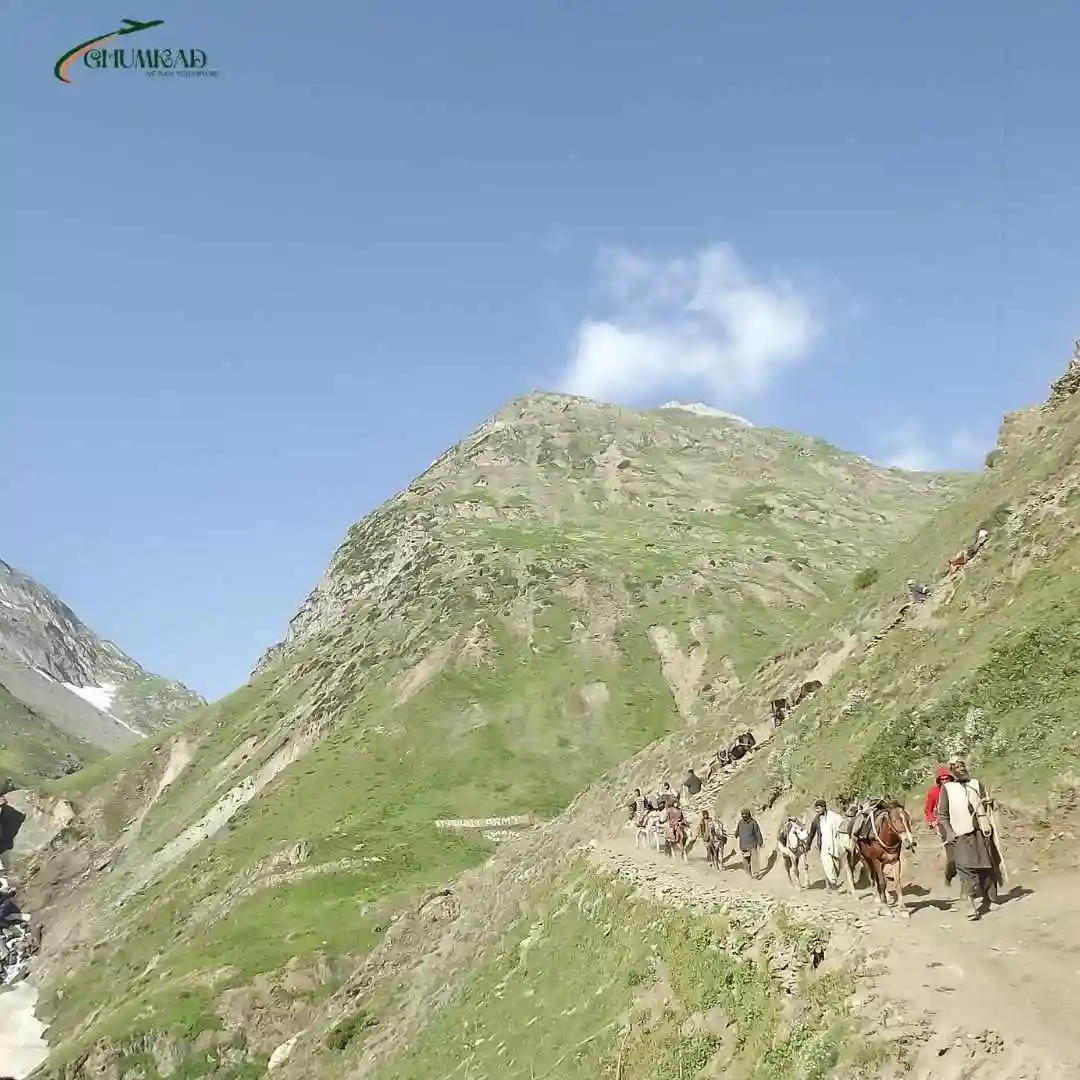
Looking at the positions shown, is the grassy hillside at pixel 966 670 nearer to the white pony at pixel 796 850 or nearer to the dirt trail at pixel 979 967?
the dirt trail at pixel 979 967

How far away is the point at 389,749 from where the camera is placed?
11406cm

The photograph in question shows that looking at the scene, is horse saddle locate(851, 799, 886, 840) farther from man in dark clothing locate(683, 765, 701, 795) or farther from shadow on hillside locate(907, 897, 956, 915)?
man in dark clothing locate(683, 765, 701, 795)

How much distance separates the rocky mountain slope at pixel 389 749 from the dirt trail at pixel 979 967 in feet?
92.2

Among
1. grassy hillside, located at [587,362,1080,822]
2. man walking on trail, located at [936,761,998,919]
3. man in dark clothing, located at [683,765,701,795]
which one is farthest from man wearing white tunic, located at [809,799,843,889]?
man in dark clothing, located at [683,765,701,795]

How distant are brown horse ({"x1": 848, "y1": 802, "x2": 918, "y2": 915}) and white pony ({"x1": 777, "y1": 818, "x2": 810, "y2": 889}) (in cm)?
452

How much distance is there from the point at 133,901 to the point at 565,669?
64.6m

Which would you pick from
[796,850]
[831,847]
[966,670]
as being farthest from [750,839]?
[966,670]

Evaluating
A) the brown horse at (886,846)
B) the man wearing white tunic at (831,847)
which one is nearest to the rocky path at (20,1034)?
the man wearing white tunic at (831,847)

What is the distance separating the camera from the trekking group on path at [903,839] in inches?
730

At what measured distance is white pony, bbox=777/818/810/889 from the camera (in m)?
27.2

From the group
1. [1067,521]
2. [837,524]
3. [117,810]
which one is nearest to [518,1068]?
[1067,521]

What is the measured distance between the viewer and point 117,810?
165625 millimetres

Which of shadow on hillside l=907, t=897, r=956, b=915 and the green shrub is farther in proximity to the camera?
the green shrub

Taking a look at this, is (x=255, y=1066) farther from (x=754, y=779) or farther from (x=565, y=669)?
(x=565, y=669)
